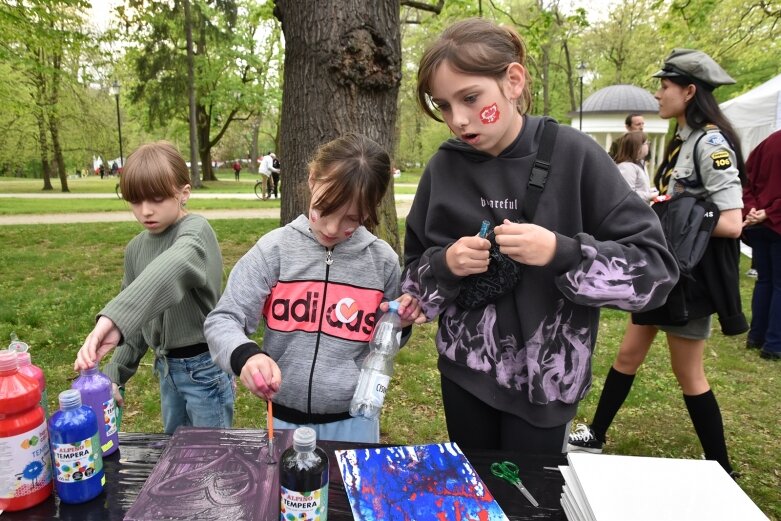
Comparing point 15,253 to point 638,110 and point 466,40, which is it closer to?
point 466,40

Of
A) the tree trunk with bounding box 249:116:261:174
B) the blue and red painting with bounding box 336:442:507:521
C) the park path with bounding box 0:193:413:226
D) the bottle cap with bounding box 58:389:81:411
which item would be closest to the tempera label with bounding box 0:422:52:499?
the bottle cap with bounding box 58:389:81:411

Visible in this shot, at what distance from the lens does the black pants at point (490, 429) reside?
1574mm

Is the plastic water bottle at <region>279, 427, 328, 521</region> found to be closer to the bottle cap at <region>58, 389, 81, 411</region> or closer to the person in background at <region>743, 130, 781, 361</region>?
the bottle cap at <region>58, 389, 81, 411</region>

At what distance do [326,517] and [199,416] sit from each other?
1.32 meters

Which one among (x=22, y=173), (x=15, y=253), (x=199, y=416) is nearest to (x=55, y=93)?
(x=15, y=253)

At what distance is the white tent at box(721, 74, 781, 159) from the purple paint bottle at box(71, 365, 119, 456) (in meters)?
8.77

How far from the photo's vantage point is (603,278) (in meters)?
1.34

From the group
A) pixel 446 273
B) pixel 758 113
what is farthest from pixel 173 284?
pixel 758 113

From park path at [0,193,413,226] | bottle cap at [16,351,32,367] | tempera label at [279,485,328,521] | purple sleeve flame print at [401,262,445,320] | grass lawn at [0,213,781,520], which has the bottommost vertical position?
grass lawn at [0,213,781,520]

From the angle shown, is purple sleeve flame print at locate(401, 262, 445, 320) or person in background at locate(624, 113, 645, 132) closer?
purple sleeve flame print at locate(401, 262, 445, 320)

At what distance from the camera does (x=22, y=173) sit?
4412 cm

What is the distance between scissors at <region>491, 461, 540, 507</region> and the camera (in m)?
1.35

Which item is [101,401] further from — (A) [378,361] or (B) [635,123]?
(B) [635,123]

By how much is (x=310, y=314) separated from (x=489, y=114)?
0.87 meters
